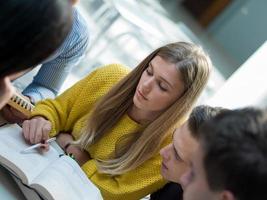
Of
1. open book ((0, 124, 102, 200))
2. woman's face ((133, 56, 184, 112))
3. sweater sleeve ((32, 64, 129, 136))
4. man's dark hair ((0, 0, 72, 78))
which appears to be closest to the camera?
man's dark hair ((0, 0, 72, 78))

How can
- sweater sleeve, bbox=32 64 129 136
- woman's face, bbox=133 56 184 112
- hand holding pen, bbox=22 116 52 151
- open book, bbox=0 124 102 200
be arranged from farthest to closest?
sweater sleeve, bbox=32 64 129 136
woman's face, bbox=133 56 184 112
hand holding pen, bbox=22 116 52 151
open book, bbox=0 124 102 200

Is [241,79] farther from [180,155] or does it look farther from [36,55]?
[36,55]

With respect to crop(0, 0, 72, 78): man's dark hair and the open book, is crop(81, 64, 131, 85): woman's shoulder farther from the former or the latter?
crop(0, 0, 72, 78): man's dark hair

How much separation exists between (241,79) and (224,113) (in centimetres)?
136

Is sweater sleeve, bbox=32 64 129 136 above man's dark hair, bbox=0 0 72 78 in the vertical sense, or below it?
below

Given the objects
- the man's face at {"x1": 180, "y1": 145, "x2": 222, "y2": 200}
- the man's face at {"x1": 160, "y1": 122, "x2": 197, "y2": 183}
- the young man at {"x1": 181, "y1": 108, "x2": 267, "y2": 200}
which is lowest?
the man's face at {"x1": 160, "y1": 122, "x2": 197, "y2": 183}

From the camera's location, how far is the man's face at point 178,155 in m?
0.95

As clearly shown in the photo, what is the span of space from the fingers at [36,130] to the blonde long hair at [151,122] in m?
0.14

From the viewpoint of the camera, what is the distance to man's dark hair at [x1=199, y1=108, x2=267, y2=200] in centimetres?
50

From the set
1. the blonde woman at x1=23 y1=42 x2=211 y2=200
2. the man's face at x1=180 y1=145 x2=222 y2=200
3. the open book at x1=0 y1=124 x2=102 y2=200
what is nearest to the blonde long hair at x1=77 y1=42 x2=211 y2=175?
the blonde woman at x1=23 y1=42 x2=211 y2=200

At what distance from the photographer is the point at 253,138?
0.51m

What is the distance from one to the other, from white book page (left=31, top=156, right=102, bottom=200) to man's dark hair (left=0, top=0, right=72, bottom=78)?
1.04ft

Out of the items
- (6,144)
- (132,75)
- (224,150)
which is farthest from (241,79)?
(224,150)

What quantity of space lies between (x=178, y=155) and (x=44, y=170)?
0.95 feet
